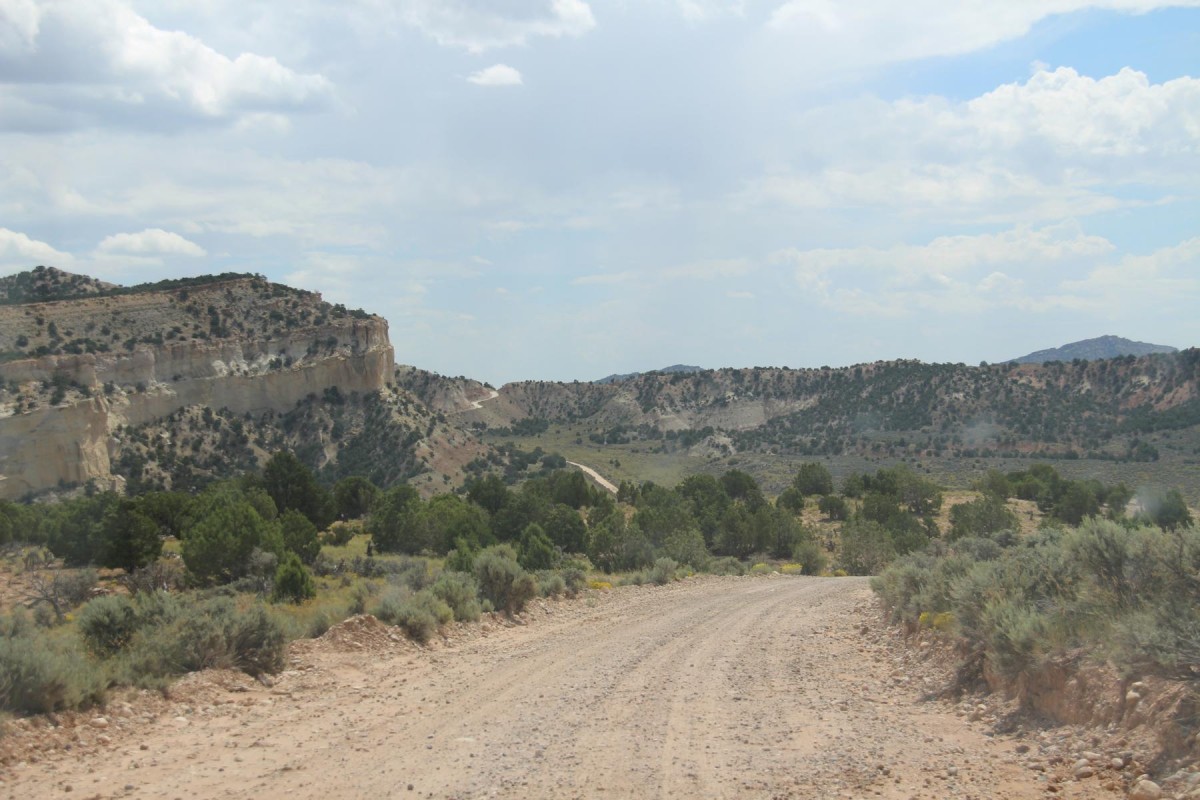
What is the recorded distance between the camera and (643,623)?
15836mm

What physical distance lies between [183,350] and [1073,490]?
66.1 m

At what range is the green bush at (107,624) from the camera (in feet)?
33.1

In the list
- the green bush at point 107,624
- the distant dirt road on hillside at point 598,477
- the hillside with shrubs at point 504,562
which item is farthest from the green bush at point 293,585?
the distant dirt road on hillside at point 598,477

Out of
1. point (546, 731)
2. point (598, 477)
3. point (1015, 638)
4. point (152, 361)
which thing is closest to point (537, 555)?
point (546, 731)

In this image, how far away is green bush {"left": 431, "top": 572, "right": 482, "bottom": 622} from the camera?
14883 millimetres

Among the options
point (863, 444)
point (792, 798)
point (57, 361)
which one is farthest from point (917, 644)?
point (863, 444)

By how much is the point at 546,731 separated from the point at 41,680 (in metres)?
4.56

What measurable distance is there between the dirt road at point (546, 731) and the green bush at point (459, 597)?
64.3 inches

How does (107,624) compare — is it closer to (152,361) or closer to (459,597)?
(459,597)

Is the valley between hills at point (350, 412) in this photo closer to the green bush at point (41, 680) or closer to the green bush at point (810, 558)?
the green bush at point (810, 558)

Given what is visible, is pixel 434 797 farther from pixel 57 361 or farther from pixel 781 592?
pixel 57 361

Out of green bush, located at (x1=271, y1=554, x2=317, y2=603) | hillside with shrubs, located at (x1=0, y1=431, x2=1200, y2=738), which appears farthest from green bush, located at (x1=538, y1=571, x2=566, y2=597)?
green bush, located at (x1=271, y1=554, x2=317, y2=603)

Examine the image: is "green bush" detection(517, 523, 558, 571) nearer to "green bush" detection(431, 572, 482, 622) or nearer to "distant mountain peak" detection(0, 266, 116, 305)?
"green bush" detection(431, 572, 482, 622)

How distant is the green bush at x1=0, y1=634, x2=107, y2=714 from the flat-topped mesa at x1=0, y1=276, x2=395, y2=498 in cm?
5858
